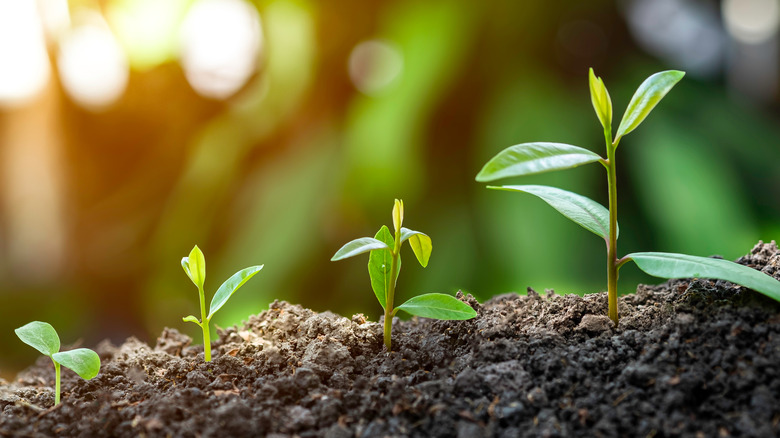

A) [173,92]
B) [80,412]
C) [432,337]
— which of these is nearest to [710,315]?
[432,337]

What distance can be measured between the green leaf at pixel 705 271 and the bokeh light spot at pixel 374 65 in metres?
1.40

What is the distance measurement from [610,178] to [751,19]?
194cm

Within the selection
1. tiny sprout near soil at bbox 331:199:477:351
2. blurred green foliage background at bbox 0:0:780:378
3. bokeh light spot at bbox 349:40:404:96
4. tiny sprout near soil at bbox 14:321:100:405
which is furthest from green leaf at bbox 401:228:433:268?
bokeh light spot at bbox 349:40:404:96

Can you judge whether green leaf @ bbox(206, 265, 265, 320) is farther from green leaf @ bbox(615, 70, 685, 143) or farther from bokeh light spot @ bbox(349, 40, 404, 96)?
bokeh light spot @ bbox(349, 40, 404, 96)

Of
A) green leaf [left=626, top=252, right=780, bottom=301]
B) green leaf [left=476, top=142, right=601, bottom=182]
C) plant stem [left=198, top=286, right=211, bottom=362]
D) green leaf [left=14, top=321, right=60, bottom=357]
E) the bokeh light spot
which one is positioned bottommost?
green leaf [left=626, top=252, right=780, bottom=301]

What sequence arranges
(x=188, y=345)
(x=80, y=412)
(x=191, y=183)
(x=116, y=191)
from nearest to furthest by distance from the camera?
1. (x=80, y=412)
2. (x=188, y=345)
3. (x=191, y=183)
4. (x=116, y=191)

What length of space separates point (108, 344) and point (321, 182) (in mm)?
1056

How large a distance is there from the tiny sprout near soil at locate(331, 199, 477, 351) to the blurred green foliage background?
0.87 metres

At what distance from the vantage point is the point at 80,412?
71cm

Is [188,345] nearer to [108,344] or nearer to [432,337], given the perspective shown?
[108,344]

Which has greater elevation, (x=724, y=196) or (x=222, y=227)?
(x=222, y=227)

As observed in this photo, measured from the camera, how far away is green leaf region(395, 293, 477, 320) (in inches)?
28.5

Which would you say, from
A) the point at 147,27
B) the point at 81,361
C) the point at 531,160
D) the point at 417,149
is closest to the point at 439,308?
the point at 531,160

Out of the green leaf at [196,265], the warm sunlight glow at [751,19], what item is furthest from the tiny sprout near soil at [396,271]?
the warm sunlight glow at [751,19]
